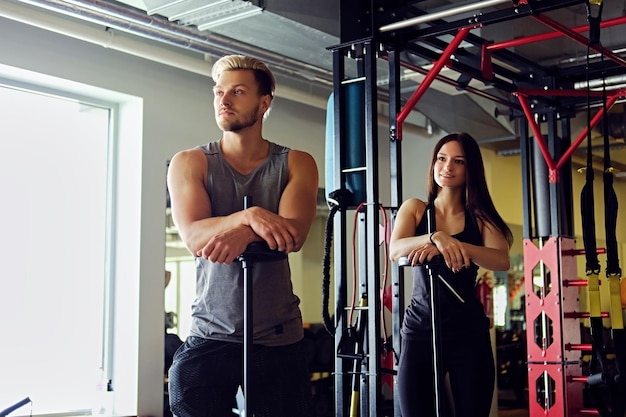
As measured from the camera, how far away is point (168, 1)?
191 inches

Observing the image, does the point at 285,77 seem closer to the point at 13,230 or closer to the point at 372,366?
the point at 13,230

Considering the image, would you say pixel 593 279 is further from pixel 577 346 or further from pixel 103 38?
pixel 103 38

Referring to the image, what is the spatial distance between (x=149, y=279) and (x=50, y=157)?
3.91 feet

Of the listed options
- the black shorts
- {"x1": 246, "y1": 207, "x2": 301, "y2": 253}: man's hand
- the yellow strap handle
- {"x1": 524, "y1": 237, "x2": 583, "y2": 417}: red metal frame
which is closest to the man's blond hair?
{"x1": 246, "y1": 207, "x2": 301, "y2": 253}: man's hand

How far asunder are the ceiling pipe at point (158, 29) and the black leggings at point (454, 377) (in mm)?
2959

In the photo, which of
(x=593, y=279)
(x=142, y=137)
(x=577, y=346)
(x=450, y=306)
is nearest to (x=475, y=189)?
(x=450, y=306)

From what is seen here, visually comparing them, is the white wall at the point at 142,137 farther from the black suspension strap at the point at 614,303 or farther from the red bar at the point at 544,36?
the black suspension strap at the point at 614,303

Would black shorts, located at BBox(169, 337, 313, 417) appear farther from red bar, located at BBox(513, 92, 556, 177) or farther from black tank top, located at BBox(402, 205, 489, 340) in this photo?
red bar, located at BBox(513, 92, 556, 177)

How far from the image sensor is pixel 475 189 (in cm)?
343

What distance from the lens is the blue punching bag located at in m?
4.38

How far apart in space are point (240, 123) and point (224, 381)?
2.20ft

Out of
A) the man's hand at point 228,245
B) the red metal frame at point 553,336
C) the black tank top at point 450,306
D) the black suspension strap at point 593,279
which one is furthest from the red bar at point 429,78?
the man's hand at point 228,245

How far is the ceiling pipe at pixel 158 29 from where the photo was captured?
4.87 m

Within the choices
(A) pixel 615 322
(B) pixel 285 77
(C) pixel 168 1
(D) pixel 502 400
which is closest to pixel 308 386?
(A) pixel 615 322
